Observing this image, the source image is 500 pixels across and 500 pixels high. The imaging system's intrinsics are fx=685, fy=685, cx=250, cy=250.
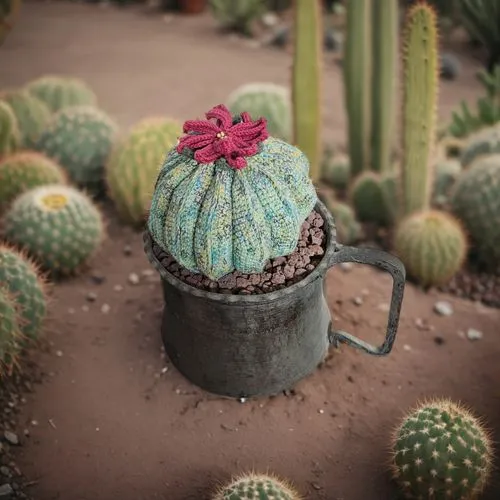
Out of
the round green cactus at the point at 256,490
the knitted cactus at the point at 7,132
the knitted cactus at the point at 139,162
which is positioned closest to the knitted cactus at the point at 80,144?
the knitted cactus at the point at 7,132

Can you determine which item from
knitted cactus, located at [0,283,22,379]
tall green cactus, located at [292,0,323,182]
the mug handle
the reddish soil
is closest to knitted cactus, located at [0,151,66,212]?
the reddish soil

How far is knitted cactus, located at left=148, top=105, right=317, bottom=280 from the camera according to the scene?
7.93 feet

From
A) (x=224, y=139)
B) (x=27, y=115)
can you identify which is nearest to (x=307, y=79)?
(x=224, y=139)

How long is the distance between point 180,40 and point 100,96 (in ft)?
4.40

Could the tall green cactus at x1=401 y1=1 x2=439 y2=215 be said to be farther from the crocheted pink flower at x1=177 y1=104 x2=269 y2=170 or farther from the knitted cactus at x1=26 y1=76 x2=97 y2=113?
the knitted cactus at x1=26 y1=76 x2=97 y2=113

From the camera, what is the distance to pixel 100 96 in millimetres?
5723

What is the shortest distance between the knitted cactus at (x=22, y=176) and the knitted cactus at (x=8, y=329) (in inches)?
40.3

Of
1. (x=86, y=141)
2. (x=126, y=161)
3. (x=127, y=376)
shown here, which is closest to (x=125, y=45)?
(x=86, y=141)

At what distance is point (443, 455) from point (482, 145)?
2.24 meters

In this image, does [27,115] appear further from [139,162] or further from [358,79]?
[358,79]

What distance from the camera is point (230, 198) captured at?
2.42m

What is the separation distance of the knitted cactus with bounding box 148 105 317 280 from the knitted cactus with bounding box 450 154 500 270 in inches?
58.6

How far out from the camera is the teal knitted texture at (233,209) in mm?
2414

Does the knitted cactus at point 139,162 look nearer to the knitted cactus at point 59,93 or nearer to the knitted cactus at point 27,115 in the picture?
the knitted cactus at point 27,115
